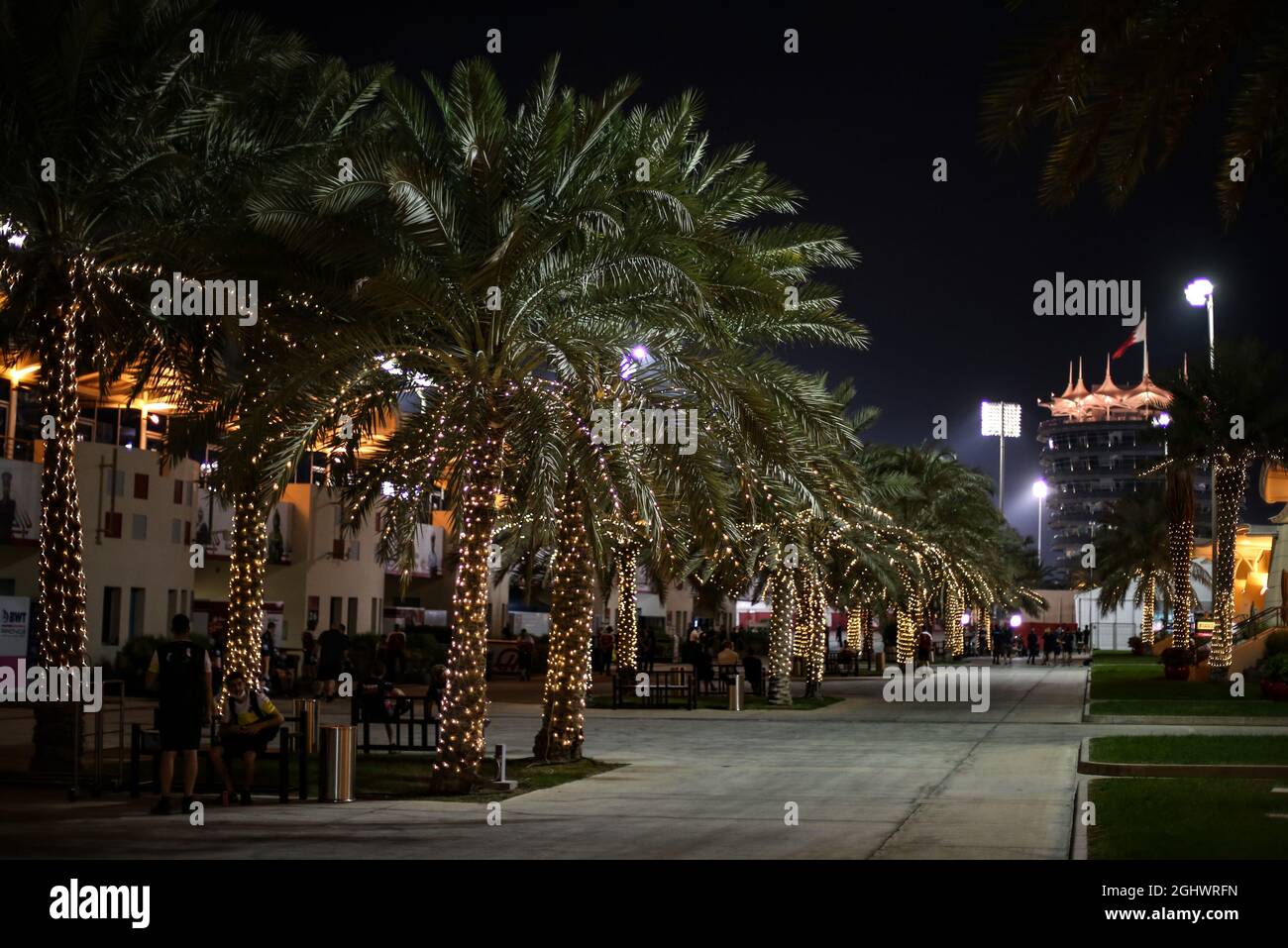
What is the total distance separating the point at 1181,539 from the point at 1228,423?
13.9m

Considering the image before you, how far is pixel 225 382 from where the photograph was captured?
68.8 feet

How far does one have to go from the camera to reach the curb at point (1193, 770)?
17.8 m

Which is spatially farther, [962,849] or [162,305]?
[162,305]

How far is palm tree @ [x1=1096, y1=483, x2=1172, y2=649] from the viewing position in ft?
273

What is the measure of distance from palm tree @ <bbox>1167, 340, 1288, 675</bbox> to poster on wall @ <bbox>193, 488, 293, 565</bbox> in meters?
27.6

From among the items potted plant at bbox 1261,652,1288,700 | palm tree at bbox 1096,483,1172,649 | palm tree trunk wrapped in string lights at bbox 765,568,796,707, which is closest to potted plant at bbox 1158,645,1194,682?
potted plant at bbox 1261,652,1288,700

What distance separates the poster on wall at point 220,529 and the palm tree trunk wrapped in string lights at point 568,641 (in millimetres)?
24095

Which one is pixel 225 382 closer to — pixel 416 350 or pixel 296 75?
pixel 296 75

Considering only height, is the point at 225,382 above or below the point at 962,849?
above

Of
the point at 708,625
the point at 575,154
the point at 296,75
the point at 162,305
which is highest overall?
the point at 296,75

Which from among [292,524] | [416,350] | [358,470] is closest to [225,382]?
[358,470]

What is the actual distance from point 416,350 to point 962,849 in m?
7.89
